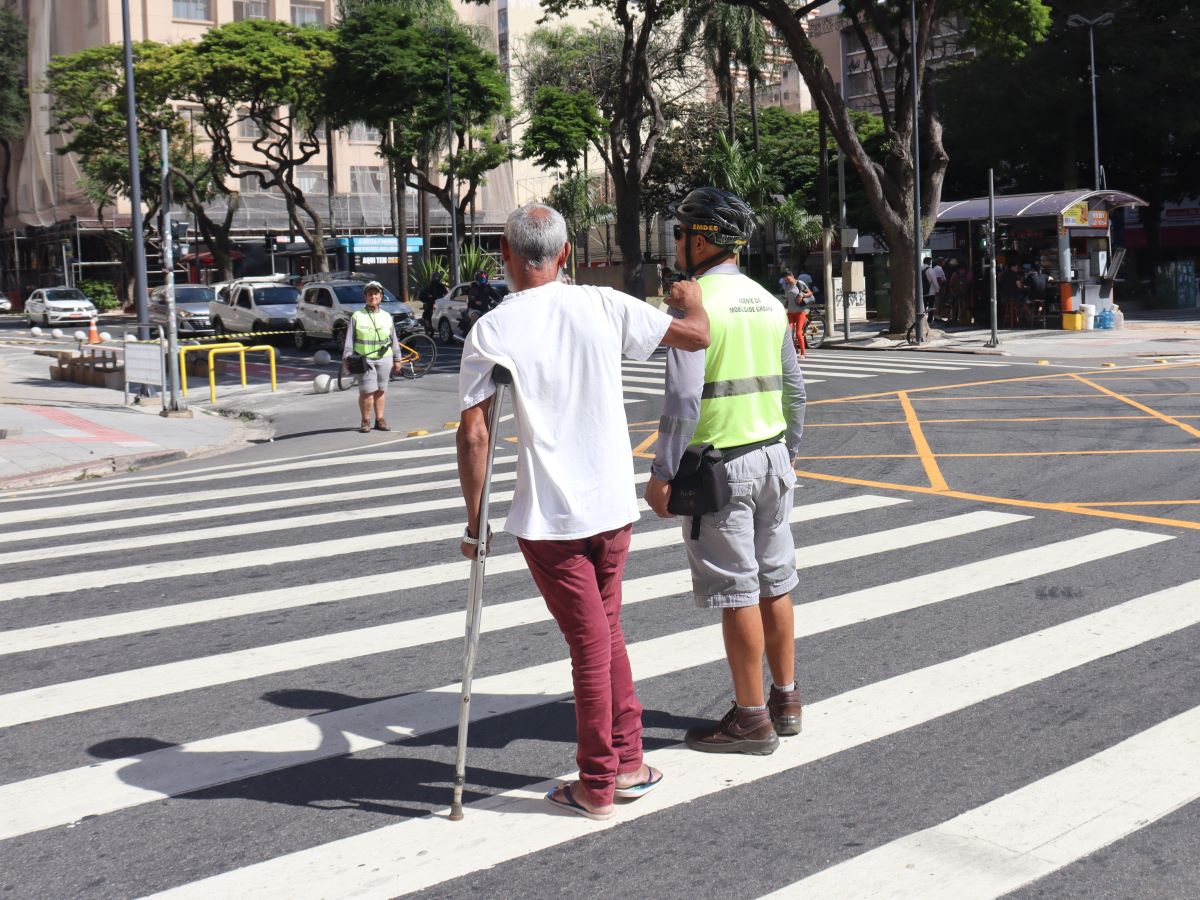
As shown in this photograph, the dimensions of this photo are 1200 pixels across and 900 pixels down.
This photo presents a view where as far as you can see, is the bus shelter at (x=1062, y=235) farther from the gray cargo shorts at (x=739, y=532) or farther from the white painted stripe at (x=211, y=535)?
the gray cargo shorts at (x=739, y=532)

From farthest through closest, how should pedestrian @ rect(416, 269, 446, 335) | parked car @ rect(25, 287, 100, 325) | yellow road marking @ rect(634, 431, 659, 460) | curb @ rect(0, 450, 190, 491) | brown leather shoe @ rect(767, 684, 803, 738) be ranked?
1. parked car @ rect(25, 287, 100, 325)
2. pedestrian @ rect(416, 269, 446, 335)
3. curb @ rect(0, 450, 190, 491)
4. yellow road marking @ rect(634, 431, 659, 460)
5. brown leather shoe @ rect(767, 684, 803, 738)

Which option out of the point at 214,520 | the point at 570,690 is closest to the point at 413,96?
the point at 214,520

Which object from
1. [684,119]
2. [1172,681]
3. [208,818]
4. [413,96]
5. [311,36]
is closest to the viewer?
[208,818]

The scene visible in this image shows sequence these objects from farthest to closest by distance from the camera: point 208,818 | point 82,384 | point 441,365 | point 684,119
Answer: point 684,119
point 441,365
point 82,384
point 208,818

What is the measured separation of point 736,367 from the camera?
461 centimetres

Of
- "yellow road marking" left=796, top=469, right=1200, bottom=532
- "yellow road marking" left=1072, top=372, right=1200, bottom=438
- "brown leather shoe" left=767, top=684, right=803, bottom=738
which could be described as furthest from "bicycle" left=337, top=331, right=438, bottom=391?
"brown leather shoe" left=767, top=684, right=803, bottom=738

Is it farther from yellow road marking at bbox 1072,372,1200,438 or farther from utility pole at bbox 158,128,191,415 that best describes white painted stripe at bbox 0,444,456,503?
yellow road marking at bbox 1072,372,1200,438

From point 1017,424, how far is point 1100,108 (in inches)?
1372

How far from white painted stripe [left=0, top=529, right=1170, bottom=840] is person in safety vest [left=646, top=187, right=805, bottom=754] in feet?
3.20

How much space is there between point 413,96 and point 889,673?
4259cm

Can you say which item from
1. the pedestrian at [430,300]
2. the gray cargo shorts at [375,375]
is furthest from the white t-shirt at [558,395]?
the pedestrian at [430,300]

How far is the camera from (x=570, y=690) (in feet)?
17.6

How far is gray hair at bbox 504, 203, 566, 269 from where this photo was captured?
4152 millimetres

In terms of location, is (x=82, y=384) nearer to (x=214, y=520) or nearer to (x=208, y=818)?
(x=214, y=520)
